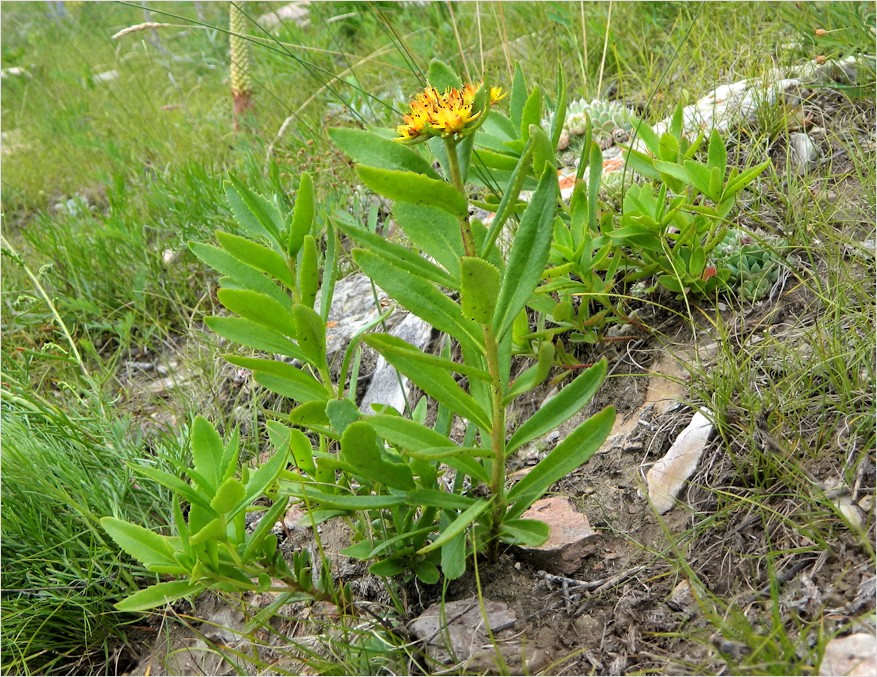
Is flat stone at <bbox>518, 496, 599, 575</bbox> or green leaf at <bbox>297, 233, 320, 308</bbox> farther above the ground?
green leaf at <bbox>297, 233, 320, 308</bbox>

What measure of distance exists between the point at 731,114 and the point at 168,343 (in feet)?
7.41

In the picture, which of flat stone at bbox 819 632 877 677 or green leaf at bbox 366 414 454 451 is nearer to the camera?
flat stone at bbox 819 632 877 677

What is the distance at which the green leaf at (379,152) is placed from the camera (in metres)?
1.47

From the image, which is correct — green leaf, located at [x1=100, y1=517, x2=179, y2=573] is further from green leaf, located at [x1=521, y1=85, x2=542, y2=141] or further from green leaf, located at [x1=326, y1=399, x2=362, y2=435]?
green leaf, located at [x1=521, y1=85, x2=542, y2=141]

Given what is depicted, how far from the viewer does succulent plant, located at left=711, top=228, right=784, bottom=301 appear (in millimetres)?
2113

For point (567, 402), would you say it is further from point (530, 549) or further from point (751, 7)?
point (751, 7)

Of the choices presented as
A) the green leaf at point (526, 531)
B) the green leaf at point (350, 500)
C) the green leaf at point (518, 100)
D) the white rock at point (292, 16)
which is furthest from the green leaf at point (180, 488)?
the white rock at point (292, 16)

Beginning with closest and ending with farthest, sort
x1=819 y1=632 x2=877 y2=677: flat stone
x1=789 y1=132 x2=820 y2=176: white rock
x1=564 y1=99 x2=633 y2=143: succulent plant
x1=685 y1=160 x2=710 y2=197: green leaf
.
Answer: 1. x1=819 y1=632 x2=877 y2=677: flat stone
2. x1=685 y1=160 x2=710 y2=197: green leaf
3. x1=789 y1=132 x2=820 y2=176: white rock
4. x1=564 y1=99 x2=633 y2=143: succulent plant

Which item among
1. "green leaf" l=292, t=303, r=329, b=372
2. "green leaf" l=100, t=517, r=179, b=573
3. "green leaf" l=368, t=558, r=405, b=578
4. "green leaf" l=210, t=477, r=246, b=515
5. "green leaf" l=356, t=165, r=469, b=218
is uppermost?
"green leaf" l=356, t=165, r=469, b=218

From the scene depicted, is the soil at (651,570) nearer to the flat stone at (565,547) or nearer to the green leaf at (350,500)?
the flat stone at (565,547)

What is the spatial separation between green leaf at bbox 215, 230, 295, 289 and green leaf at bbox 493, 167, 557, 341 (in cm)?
56

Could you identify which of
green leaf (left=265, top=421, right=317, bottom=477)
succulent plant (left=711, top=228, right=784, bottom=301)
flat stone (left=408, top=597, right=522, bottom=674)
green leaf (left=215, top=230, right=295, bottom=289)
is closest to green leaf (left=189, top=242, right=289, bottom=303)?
green leaf (left=215, top=230, right=295, bottom=289)

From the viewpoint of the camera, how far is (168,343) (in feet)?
10.5

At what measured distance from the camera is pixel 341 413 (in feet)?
5.12
